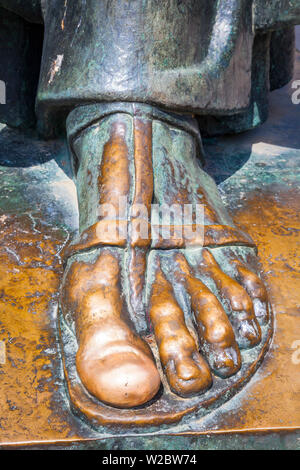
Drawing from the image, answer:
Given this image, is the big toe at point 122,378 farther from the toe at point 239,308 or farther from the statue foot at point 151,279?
the toe at point 239,308

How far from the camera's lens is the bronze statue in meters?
1.12

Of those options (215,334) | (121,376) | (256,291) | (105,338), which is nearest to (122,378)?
(121,376)

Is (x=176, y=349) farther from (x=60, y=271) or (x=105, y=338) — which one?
(x=60, y=271)

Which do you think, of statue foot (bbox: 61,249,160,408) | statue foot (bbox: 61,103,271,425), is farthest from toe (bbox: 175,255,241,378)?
statue foot (bbox: 61,249,160,408)

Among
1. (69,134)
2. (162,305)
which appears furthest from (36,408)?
(69,134)

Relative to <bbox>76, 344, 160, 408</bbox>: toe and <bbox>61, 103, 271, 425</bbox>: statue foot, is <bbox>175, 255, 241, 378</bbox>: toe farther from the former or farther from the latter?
<bbox>76, 344, 160, 408</bbox>: toe

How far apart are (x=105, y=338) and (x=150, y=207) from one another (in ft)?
1.14

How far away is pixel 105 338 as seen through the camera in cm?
115

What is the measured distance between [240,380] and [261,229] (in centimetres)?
56

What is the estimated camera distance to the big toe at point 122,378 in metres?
1.06

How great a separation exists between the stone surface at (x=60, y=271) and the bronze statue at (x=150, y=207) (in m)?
0.04

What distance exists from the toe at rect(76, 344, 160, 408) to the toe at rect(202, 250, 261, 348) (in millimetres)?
210

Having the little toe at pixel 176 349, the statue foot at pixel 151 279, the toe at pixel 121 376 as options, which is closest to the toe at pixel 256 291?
the statue foot at pixel 151 279

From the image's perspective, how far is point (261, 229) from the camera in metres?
1.62
